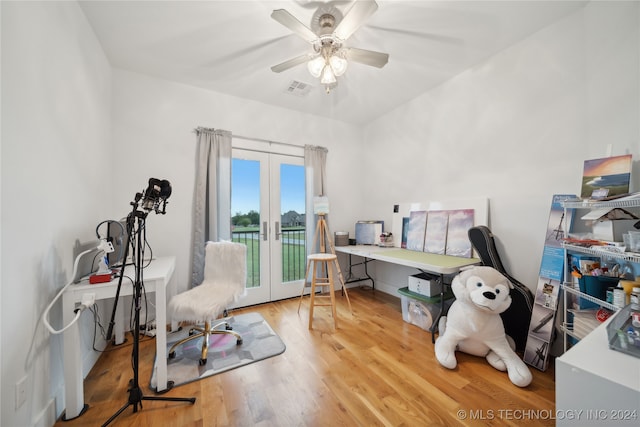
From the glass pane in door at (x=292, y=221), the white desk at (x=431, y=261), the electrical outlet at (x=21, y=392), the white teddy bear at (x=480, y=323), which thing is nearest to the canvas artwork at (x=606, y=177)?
the white teddy bear at (x=480, y=323)

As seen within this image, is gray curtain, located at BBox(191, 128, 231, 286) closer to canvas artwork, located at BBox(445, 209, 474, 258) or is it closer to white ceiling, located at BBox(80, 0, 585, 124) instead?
white ceiling, located at BBox(80, 0, 585, 124)

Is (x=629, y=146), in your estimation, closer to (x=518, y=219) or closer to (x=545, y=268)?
(x=518, y=219)

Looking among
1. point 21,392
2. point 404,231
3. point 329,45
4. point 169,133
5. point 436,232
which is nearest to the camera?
point 21,392

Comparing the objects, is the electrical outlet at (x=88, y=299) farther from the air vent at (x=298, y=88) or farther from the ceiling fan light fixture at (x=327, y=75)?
the air vent at (x=298, y=88)

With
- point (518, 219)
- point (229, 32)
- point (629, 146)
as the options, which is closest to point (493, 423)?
point (518, 219)

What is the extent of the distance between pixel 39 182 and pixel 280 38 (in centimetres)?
201

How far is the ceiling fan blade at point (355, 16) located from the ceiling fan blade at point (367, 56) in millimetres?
151

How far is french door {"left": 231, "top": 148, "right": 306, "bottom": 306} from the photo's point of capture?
3141 millimetres

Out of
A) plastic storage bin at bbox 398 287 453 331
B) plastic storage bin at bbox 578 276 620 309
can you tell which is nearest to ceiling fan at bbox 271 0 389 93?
plastic storage bin at bbox 578 276 620 309

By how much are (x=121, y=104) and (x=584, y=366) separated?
3910mm

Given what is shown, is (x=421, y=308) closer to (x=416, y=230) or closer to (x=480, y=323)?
(x=480, y=323)

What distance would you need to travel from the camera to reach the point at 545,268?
73.9 inches

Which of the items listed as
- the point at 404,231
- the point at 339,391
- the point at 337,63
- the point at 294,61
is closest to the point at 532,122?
the point at 404,231

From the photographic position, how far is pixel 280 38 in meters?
2.08
